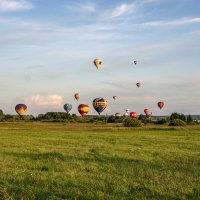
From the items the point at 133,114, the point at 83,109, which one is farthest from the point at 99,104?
the point at 133,114

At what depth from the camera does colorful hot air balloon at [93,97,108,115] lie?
119 meters

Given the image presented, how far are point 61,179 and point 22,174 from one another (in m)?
2.22

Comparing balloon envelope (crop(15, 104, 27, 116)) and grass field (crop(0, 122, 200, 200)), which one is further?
balloon envelope (crop(15, 104, 27, 116))

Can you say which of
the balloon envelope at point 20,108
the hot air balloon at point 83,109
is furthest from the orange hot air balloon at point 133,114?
the balloon envelope at point 20,108

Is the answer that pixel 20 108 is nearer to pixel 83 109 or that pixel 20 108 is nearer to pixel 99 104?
pixel 83 109

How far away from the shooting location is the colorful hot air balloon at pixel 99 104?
11885 centimetres

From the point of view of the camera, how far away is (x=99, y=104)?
4683 inches

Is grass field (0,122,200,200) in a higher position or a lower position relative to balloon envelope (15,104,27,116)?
lower

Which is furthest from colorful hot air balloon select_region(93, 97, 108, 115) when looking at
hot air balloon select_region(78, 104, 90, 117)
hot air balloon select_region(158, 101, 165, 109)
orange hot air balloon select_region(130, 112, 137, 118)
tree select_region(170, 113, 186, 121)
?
orange hot air balloon select_region(130, 112, 137, 118)

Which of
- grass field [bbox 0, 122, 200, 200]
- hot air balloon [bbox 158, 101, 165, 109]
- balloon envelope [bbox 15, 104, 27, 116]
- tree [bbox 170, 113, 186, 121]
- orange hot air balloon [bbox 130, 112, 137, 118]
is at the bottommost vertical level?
grass field [bbox 0, 122, 200, 200]

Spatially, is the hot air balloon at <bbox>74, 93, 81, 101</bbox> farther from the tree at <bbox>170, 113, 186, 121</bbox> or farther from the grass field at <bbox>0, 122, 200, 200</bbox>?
the grass field at <bbox>0, 122, 200, 200</bbox>

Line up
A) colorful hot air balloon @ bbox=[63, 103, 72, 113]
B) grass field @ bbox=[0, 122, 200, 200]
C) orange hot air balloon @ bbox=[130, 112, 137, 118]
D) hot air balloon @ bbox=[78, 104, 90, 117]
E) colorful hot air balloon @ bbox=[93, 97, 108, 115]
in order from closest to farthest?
grass field @ bbox=[0, 122, 200, 200], colorful hot air balloon @ bbox=[93, 97, 108, 115], hot air balloon @ bbox=[78, 104, 90, 117], colorful hot air balloon @ bbox=[63, 103, 72, 113], orange hot air balloon @ bbox=[130, 112, 137, 118]

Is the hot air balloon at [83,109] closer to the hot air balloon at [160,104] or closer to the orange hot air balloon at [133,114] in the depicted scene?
the hot air balloon at [160,104]

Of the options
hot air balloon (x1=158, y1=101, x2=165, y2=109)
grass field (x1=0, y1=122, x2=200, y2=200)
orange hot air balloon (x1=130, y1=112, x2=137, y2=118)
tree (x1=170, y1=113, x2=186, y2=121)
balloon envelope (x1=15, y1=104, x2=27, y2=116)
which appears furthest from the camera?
orange hot air balloon (x1=130, y1=112, x2=137, y2=118)
